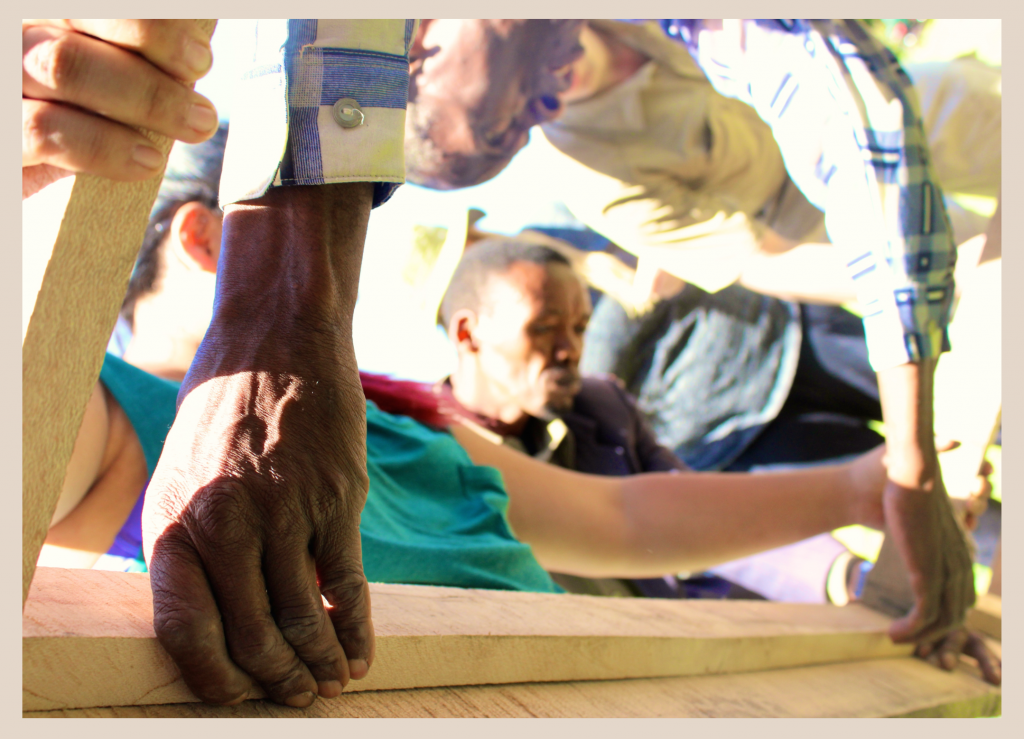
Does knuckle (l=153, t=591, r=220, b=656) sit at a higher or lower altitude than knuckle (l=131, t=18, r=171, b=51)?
lower

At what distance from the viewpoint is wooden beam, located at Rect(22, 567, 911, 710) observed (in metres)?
0.23

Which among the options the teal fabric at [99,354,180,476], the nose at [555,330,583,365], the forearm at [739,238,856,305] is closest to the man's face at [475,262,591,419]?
the nose at [555,330,583,365]

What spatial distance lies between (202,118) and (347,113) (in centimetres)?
6

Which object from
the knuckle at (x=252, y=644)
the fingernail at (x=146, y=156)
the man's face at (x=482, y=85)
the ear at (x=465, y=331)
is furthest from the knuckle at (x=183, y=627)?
the ear at (x=465, y=331)

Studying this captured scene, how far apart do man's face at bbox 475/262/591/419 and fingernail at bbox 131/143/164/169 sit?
922mm

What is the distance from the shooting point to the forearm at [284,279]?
256 millimetres

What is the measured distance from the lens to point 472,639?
334mm

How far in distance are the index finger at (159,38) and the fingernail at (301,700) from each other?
8.2 inches

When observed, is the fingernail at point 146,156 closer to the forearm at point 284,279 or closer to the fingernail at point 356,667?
the forearm at point 284,279

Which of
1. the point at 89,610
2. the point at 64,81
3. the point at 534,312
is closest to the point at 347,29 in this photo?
the point at 64,81

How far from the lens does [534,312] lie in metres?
1.16

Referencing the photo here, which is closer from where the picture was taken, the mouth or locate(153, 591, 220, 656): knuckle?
locate(153, 591, 220, 656): knuckle

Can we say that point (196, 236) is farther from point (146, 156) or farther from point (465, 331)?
point (465, 331)

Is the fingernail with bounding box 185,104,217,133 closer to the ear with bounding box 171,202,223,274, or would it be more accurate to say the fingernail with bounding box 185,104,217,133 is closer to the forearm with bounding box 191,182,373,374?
the forearm with bounding box 191,182,373,374
